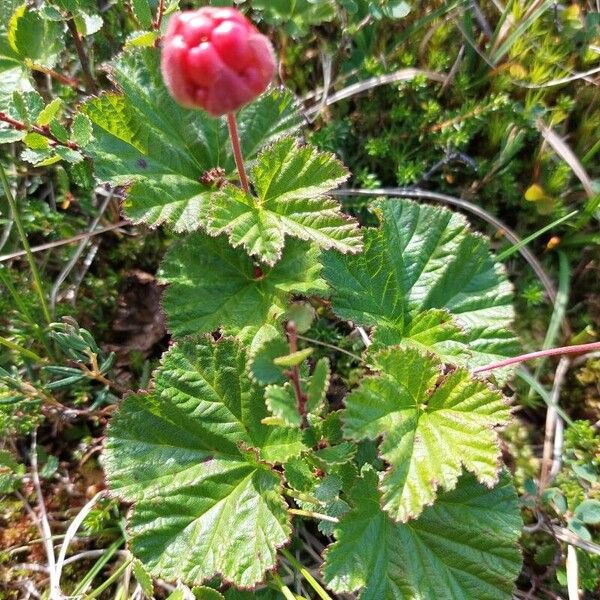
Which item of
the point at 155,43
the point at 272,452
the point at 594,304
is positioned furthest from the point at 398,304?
the point at 155,43

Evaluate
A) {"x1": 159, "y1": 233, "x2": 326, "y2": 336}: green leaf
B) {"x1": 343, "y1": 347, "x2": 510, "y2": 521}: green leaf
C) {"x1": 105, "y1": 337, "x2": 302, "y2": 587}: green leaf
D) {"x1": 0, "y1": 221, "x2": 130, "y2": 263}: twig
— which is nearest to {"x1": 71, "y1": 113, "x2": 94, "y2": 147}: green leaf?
{"x1": 159, "y1": 233, "x2": 326, "y2": 336}: green leaf

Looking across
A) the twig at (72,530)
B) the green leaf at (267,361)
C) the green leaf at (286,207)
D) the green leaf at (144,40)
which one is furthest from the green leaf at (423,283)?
the twig at (72,530)

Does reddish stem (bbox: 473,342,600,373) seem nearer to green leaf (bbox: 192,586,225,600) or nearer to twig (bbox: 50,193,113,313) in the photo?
green leaf (bbox: 192,586,225,600)

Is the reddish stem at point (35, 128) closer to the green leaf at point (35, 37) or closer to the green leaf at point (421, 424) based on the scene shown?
the green leaf at point (35, 37)

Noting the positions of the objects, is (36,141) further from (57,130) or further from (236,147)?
(236,147)

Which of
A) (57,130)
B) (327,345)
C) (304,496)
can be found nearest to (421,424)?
(304,496)

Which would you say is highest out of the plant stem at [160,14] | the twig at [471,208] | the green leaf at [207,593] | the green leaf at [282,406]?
the plant stem at [160,14]
